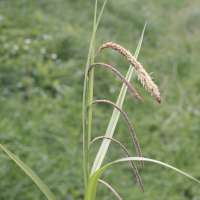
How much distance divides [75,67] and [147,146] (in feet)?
3.76

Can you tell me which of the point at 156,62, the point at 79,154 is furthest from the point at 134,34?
the point at 79,154

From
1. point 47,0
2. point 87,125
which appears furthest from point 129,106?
point 87,125

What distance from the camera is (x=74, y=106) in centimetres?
251

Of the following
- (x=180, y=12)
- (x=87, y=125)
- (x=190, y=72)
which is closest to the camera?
(x=87, y=125)

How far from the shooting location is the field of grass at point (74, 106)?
1.96 metres

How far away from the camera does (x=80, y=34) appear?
132 inches

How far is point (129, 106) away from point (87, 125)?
2.24m

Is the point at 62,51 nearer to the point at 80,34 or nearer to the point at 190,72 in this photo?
the point at 80,34

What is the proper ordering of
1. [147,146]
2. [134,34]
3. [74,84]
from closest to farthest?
1. [147,146]
2. [74,84]
3. [134,34]

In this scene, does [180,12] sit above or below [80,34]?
above

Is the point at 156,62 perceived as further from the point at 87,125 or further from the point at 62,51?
the point at 87,125

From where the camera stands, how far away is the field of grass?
1.96 m

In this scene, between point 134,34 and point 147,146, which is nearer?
point 147,146

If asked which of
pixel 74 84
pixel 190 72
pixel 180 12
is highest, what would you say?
pixel 180 12
